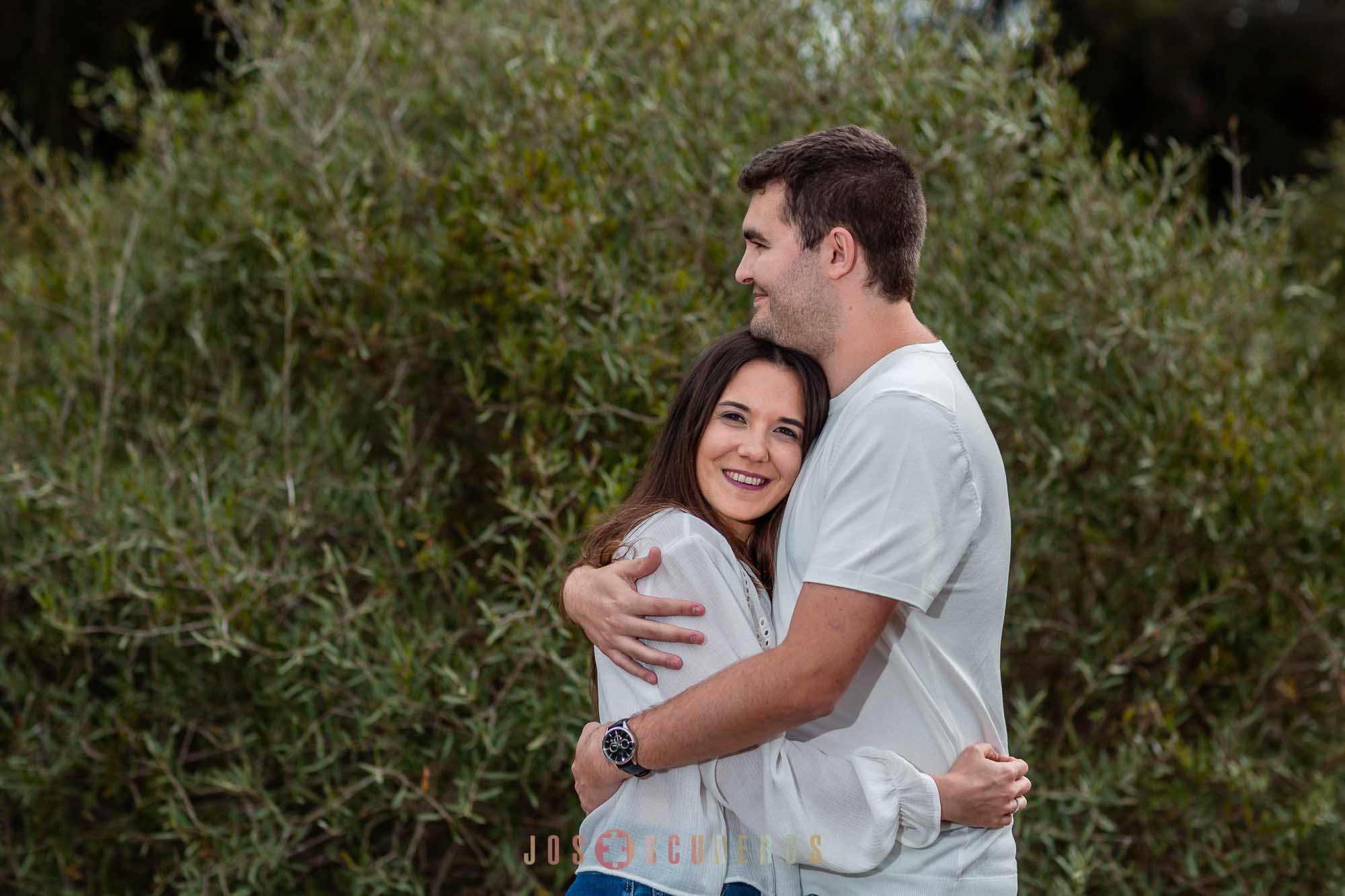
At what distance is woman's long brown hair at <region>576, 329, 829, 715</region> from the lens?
2473 millimetres

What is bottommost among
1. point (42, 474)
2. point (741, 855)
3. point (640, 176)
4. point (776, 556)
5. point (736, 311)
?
point (42, 474)

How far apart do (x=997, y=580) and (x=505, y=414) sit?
9.46 ft

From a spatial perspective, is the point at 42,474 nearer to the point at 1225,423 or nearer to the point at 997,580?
the point at 997,580

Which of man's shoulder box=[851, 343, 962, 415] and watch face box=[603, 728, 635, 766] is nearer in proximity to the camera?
man's shoulder box=[851, 343, 962, 415]

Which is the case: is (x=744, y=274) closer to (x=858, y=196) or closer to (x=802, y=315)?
(x=802, y=315)

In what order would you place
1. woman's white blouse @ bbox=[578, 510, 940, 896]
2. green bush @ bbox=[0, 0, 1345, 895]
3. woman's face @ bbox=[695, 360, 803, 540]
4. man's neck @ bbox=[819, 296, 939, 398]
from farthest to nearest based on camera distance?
green bush @ bbox=[0, 0, 1345, 895] → woman's face @ bbox=[695, 360, 803, 540] → man's neck @ bbox=[819, 296, 939, 398] → woman's white blouse @ bbox=[578, 510, 940, 896]

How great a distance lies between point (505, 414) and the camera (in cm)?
485

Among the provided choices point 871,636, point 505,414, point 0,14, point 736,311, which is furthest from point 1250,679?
point 0,14

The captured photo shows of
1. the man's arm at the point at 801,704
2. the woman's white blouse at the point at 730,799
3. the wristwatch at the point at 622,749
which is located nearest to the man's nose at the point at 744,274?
the woman's white blouse at the point at 730,799

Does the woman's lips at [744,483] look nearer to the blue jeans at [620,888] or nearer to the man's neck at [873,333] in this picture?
the man's neck at [873,333]

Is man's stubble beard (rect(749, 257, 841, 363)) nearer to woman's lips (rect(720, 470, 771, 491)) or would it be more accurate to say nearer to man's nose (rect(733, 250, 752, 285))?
man's nose (rect(733, 250, 752, 285))

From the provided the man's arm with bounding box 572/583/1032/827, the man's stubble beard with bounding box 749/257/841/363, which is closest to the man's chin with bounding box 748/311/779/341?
the man's stubble beard with bounding box 749/257/841/363

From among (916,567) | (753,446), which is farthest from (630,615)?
(916,567)

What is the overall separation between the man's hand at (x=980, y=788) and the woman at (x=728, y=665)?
0.05m
